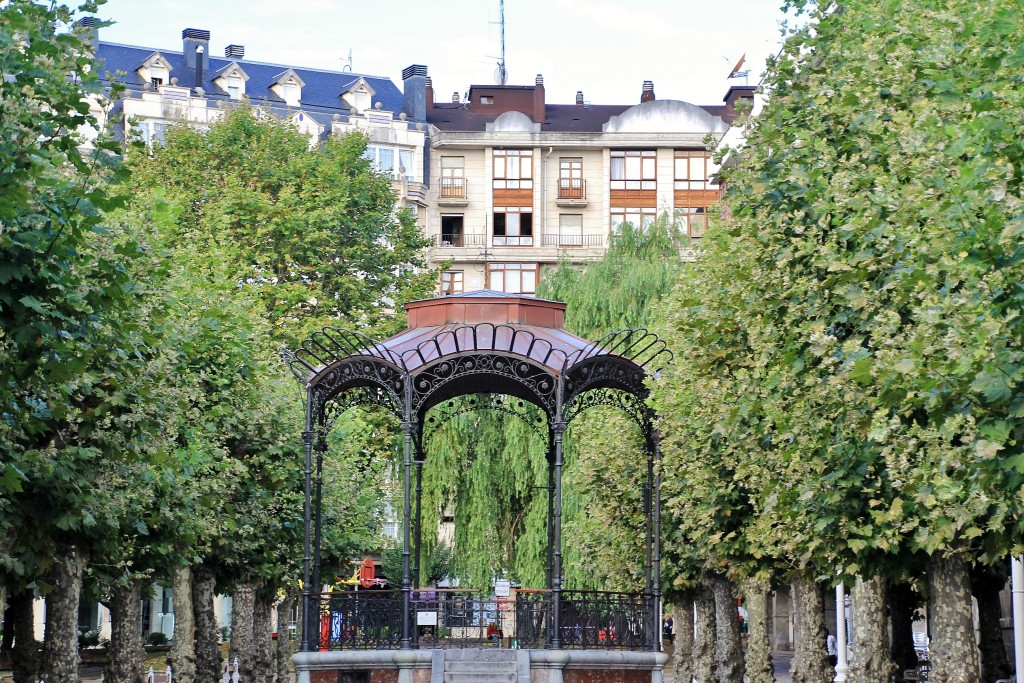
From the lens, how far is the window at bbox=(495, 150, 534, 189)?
9006 cm

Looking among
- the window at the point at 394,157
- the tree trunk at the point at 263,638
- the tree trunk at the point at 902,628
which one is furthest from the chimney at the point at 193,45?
the tree trunk at the point at 902,628

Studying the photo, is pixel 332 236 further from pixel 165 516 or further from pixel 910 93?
pixel 910 93

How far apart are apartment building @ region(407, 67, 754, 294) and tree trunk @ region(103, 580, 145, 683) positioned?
5911 cm

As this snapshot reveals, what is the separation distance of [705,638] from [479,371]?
17582 mm

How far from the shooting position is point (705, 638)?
41.9 metres

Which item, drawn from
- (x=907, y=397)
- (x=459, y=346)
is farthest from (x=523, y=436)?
(x=907, y=397)

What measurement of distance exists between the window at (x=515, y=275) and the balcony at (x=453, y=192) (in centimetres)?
410

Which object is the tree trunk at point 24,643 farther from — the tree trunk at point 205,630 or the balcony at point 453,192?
the balcony at point 453,192

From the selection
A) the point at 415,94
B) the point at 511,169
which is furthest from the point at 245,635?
the point at 415,94

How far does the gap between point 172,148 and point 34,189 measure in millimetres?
41499

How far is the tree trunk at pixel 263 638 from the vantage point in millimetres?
40719

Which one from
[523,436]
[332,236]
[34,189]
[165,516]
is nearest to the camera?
[34,189]

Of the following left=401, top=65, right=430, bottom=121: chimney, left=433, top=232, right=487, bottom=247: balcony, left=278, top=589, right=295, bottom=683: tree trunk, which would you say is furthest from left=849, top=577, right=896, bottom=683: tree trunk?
left=401, top=65, right=430, bottom=121: chimney

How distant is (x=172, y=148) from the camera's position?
56.4 meters
